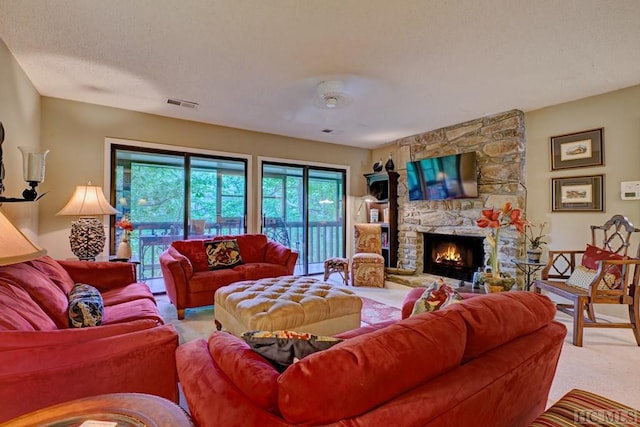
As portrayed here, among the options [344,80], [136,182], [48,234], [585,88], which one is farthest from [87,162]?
[585,88]

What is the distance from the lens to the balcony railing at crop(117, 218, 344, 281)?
4340mm

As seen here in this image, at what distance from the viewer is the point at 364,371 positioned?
782mm

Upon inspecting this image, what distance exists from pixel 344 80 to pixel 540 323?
263 cm

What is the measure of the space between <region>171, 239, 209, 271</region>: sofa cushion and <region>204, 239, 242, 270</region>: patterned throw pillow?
53 mm

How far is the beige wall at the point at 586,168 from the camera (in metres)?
3.25

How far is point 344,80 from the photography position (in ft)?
10.1

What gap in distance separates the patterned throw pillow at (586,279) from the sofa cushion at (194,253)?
3.99 metres

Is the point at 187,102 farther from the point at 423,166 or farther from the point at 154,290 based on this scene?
the point at 423,166

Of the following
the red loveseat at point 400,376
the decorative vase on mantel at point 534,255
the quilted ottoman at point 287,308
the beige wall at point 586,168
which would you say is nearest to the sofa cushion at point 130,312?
the quilted ottoman at point 287,308

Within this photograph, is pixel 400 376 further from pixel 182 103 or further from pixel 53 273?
pixel 182 103

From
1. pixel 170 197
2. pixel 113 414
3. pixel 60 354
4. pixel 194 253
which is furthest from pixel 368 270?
pixel 113 414

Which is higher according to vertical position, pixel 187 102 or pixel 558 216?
pixel 187 102

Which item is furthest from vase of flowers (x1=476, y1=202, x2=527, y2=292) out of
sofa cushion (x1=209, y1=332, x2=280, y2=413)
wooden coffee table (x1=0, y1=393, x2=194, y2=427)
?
wooden coffee table (x1=0, y1=393, x2=194, y2=427)

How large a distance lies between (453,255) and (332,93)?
3.26 metres
